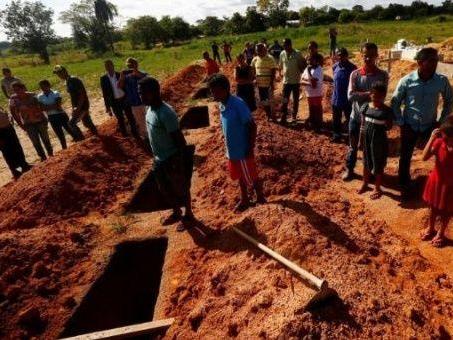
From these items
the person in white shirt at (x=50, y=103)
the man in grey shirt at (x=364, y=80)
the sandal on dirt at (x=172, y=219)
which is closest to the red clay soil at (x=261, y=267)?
the sandal on dirt at (x=172, y=219)

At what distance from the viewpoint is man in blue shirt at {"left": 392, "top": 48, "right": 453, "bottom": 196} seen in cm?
422

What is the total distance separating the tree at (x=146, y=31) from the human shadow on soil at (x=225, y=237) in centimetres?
5867

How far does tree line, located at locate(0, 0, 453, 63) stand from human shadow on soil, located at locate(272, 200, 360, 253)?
5337 cm

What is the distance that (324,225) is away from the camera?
4.27 meters

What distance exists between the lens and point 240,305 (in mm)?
3420

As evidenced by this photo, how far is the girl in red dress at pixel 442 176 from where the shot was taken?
369cm

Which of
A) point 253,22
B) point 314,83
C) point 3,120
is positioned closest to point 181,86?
point 3,120

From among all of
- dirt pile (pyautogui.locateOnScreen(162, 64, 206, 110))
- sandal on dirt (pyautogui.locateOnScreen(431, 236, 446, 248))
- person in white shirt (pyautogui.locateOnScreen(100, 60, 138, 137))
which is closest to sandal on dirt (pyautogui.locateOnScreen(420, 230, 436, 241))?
sandal on dirt (pyautogui.locateOnScreen(431, 236, 446, 248))

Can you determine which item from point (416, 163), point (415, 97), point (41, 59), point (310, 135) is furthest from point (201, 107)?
point (41, 59)

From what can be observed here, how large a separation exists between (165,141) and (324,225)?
202 centimetres

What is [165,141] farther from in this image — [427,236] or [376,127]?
[427,236]

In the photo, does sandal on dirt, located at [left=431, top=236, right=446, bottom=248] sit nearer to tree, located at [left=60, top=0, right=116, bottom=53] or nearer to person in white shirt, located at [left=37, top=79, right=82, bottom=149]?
person in white shirt, located at [left=37, top=79, right=82, bottom=149]

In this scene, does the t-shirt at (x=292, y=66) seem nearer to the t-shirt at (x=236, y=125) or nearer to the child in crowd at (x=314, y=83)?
the child in crowd at (x=314, y=83)

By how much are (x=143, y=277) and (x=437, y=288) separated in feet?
11.6
